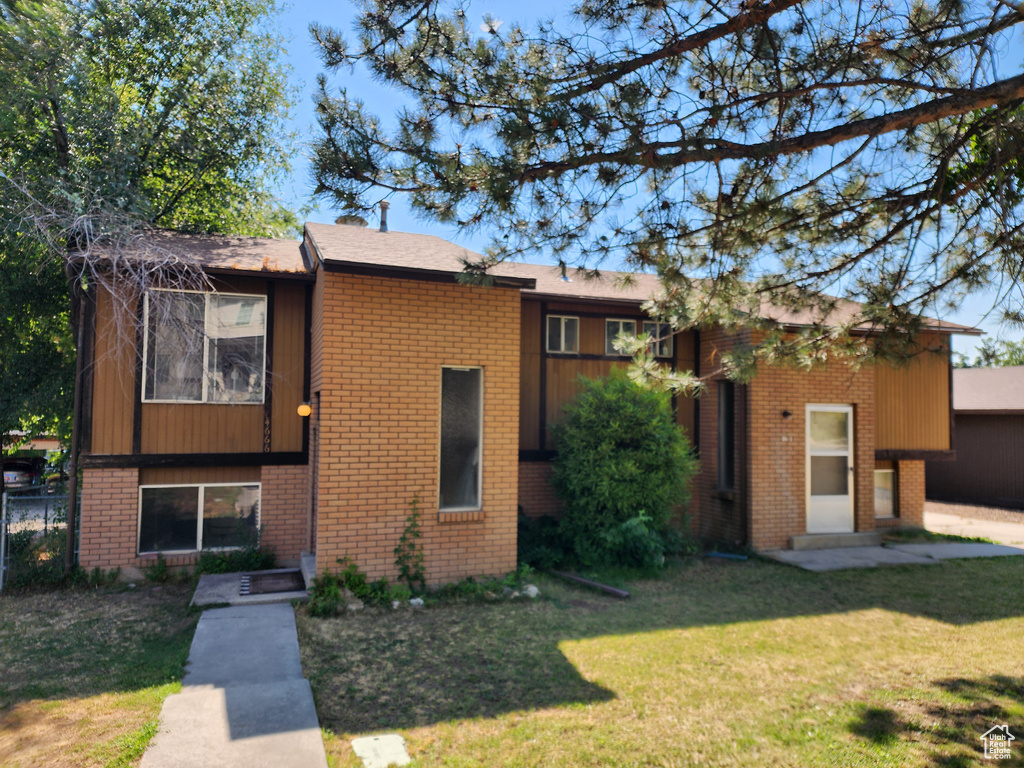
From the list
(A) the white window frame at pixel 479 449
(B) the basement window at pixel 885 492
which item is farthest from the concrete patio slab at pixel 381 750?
(B) the basement window at pixel 885 492

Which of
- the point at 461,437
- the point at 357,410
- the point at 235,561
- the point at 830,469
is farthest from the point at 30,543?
the point at 830,469

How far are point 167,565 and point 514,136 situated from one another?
7.06 metres

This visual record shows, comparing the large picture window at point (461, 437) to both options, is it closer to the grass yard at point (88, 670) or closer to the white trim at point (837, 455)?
the grass yard at point (88, 670)

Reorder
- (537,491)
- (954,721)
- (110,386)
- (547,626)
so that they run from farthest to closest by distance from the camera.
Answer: (537,491)
(110,386)
(547,626)
(954,721)

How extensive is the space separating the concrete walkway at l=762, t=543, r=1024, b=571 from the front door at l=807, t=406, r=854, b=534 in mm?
556

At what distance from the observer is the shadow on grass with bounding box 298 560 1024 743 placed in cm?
468

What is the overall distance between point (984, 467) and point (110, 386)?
21.7m

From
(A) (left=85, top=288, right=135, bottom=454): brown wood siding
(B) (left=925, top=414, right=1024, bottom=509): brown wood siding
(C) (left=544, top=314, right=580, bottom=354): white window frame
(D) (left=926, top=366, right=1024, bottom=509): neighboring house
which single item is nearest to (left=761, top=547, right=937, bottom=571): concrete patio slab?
(C) (left=544, top=314, right=580, bottom=354): white window frame

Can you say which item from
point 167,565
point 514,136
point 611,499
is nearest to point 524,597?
point 611,499

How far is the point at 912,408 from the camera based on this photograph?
12.4 meters

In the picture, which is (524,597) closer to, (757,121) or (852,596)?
(852,596)

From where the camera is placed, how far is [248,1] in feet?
47.8

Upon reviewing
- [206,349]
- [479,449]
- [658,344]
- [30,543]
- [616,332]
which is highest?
[616,332]

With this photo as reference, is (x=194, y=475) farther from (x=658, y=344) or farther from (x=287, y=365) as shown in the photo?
(x=658, y=344)
